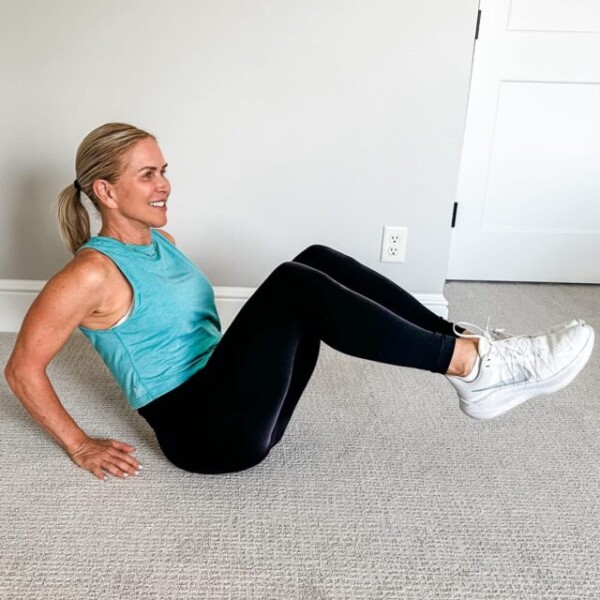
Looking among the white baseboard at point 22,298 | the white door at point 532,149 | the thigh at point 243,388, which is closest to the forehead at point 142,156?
the thigh at point 243,388

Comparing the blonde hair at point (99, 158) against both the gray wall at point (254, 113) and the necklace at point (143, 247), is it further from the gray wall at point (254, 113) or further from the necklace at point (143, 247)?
the gray wall at point (254, 113)

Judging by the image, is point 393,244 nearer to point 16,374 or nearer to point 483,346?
point 483,346

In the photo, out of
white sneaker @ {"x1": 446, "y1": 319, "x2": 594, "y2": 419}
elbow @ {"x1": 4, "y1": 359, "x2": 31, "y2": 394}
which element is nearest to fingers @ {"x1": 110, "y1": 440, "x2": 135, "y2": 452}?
elbow @ {"x1": 4, "y1": 359, "x2": 31, "y2": 394}

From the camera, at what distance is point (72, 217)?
50.0 inches

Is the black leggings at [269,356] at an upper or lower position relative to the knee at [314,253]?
lower

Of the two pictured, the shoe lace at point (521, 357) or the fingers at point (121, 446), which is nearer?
the shoe lace at point (521, 357)

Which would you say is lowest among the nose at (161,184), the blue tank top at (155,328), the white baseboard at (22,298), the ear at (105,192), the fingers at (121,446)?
the fingers at (121,446)

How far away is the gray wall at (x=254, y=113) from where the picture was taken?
5.92ft

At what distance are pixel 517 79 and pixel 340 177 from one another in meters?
0.85

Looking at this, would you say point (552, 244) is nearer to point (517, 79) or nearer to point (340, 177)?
point (517, 79)

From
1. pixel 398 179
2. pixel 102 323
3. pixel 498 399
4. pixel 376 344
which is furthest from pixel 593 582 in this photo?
pixel 398 179

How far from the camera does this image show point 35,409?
1.21 metres

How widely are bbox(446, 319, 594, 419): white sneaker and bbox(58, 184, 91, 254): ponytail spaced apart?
0.81m

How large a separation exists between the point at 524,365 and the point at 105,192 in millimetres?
877
